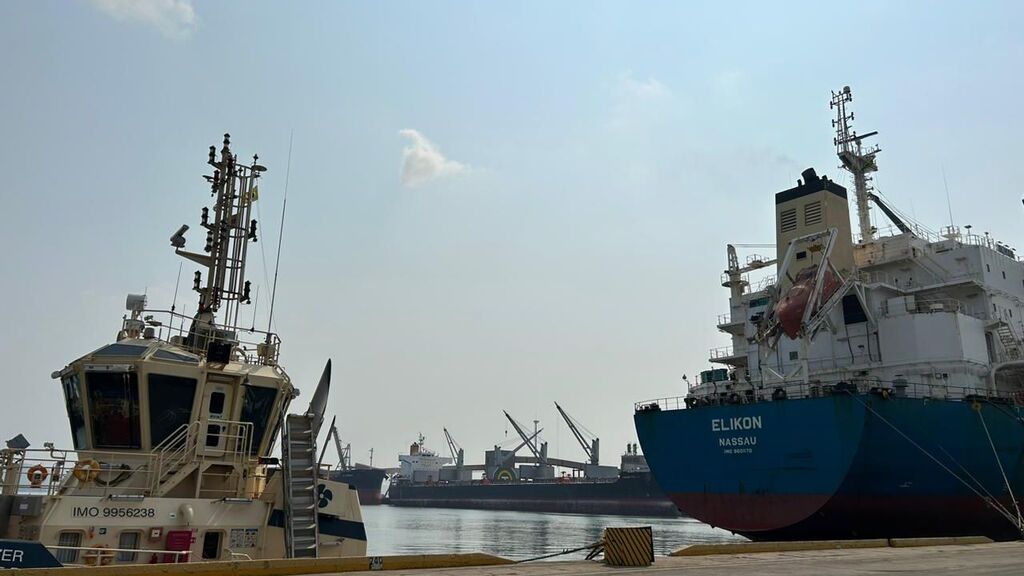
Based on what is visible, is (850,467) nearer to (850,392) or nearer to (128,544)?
(850,392)

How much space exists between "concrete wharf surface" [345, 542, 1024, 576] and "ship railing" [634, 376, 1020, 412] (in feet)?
33.6

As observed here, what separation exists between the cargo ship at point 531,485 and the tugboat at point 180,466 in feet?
271

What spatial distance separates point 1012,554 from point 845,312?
18.7m

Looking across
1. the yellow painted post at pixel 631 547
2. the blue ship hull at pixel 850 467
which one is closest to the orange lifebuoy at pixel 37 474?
the yellow painted post at pixel 631 547

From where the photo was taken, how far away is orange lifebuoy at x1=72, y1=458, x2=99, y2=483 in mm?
12109

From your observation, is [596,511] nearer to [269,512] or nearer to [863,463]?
[863,463]

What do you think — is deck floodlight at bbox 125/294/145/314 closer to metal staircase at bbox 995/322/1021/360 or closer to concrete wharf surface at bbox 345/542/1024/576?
concrete wharf surface at bbox 345/542/1024/576

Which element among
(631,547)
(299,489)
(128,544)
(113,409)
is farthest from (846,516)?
(113,409)

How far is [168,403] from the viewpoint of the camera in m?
13.8

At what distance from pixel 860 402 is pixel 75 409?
25152mm

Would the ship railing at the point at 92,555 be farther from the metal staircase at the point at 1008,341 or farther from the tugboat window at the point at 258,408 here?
the metal staircase at the point at 1008,341

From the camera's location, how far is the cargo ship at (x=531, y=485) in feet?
318

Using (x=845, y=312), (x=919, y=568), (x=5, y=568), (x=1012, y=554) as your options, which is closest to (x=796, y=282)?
(x=845, y=312)

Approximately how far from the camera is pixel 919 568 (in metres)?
13.7
